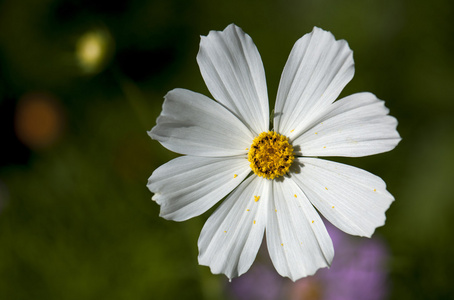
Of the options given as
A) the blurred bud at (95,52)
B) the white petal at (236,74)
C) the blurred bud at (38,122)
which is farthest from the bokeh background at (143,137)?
the white petal at (236,74)

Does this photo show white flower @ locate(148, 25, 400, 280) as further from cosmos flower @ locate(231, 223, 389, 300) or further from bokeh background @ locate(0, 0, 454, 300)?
bokeh background @ locate(0, 0, 454, 300)

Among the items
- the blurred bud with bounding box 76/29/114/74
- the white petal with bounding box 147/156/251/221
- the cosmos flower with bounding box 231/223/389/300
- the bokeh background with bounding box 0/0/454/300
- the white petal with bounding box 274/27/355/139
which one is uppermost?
the blurred bud with bounding box 76/29/114/74

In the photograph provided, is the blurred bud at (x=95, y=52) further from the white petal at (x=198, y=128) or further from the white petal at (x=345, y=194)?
the white petal at (x=345, y=194)

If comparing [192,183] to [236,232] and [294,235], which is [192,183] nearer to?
[236,232]

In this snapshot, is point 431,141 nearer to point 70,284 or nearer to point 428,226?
point 428,226

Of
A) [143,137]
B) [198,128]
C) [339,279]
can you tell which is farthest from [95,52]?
[339,279]

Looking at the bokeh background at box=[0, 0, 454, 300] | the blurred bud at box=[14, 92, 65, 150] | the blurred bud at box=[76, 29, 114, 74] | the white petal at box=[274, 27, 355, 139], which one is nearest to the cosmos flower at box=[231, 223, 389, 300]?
the bokeh background at box=[0, 0, 454, 300]
